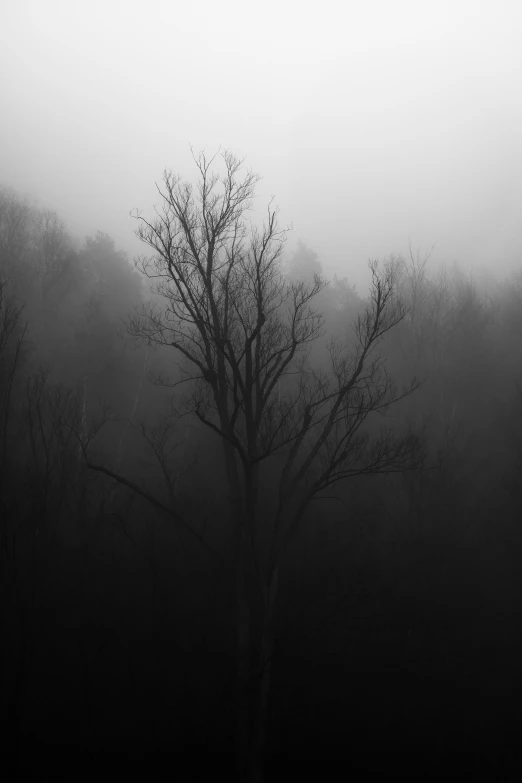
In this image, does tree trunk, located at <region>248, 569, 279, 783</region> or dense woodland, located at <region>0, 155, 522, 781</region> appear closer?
tree trunk, located at <region>248, 569, 279, 783</region>

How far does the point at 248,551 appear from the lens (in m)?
6.67

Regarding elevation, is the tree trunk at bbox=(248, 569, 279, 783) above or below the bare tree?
below

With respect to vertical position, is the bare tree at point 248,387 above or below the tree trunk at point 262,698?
above

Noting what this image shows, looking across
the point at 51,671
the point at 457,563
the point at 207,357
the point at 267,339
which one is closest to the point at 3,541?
the point at 51,671

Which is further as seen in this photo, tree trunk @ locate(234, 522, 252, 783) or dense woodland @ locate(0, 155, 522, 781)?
dense woodland @ locate(0, 155, 522, 781)

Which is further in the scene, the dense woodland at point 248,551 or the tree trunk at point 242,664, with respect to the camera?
the dense woodland at point 248,551

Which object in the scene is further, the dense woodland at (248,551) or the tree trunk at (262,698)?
the dense woodland at (248,551)

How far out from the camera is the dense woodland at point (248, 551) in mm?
7078

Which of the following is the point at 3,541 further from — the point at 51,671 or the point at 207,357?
the point at 207,357

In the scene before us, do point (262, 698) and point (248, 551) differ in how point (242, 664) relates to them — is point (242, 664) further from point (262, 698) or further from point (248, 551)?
point (248, 551)

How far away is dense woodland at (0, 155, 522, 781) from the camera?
7.08m

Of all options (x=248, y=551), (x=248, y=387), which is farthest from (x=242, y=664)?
(x=248, y=387)

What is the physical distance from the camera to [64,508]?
12219mm

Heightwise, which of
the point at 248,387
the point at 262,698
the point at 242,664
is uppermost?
the point at 248,387
